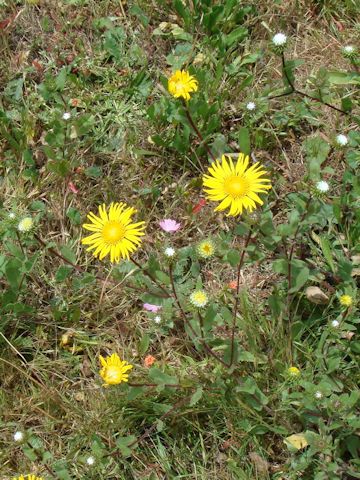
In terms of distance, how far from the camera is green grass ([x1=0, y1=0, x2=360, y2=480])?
2.59m

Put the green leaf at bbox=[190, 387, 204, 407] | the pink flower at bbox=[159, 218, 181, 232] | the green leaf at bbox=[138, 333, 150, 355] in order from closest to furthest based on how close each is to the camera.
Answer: the green leaf at bbox=[190, 387, 204, 407] < the green leaf at bbox=[138, 333, 150, 355] < the pink flower at bbox=[159, 218, 181, 232]

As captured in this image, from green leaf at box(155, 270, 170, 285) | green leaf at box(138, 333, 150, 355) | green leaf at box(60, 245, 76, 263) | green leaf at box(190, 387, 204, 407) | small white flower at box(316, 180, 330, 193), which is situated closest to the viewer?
small white flower at box(316, 180, 330, 193)

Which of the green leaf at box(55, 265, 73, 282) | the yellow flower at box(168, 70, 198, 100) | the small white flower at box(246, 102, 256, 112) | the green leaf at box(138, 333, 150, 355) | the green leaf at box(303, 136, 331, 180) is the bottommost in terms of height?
the green leaf at box(138, 333, 150, 355)

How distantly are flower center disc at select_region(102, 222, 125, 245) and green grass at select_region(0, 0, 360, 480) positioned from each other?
0.76 ft

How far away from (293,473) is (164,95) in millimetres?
1982

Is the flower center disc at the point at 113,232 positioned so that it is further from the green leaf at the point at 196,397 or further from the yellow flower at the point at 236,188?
the green leaf at the point at 196,397

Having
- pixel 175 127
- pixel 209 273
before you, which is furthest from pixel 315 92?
pixel 209 273

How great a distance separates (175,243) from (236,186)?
2.61 ft

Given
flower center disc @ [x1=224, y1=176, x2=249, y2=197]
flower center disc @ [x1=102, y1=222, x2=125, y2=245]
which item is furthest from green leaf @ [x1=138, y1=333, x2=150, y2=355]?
flower center disc @ [x1=224, y1=176, x2=249, y2=197]

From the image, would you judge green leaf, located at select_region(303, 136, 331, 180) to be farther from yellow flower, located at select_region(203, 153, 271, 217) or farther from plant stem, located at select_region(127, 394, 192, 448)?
plant stem, located at select_region(127, 394, 192, 448)

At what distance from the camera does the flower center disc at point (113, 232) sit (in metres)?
2.53

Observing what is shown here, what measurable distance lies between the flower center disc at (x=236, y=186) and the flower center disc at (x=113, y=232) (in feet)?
1.47

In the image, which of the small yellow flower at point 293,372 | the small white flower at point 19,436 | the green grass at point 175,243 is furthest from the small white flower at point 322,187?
the small white flower at point 19,436

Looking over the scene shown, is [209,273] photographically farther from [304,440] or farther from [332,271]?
[304,440]
